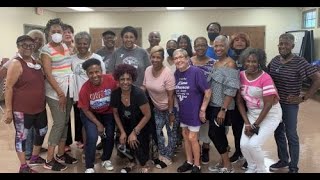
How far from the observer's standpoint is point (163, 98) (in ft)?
10.4

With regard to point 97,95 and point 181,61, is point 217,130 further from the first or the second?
point 97,95

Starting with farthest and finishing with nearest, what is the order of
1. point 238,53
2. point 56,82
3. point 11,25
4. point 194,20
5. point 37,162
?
1. point 194,20
2. point 11,25
3. point 37,162
4. point 238,53
5. point 56,82

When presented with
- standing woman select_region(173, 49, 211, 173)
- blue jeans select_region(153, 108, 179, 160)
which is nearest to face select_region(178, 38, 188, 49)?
standing woman select_region(173, 49, 211, 173)

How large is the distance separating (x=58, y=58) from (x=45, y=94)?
1.24 ft

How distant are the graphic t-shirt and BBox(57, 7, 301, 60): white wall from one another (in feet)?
25.2

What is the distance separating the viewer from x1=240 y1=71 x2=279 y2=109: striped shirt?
2.66 meters

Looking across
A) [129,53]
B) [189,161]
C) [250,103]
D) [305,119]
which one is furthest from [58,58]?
[305,119]

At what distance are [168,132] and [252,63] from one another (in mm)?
1187

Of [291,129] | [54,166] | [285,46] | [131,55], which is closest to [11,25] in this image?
[131,55]

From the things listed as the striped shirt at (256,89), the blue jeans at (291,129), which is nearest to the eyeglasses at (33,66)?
the striped shirt at (256,89)

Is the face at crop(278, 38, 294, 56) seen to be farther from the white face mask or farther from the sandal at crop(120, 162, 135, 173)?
the white face mask

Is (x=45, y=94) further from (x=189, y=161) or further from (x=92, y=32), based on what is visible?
(x=92, y=32)

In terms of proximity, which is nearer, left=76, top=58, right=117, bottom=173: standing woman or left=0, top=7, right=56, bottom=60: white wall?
left=76, top=58, right=117, bottom=173: standing woman

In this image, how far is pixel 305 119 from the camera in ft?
17.9
